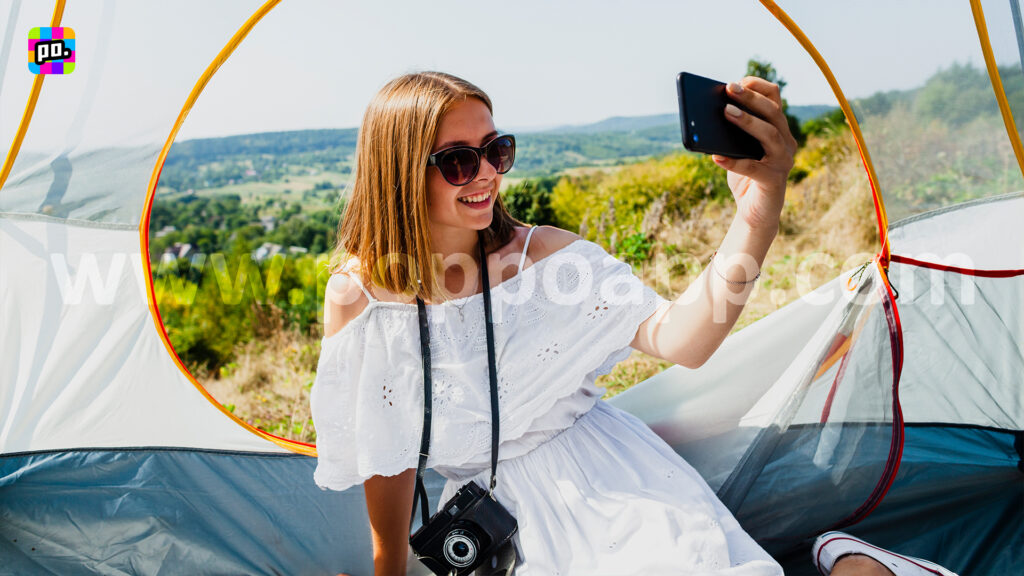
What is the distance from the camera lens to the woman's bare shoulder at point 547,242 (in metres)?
1.58

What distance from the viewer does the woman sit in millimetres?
1410

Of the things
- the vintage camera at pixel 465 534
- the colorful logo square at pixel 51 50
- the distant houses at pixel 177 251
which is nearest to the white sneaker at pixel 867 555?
the vintage camera at pixel 465 534

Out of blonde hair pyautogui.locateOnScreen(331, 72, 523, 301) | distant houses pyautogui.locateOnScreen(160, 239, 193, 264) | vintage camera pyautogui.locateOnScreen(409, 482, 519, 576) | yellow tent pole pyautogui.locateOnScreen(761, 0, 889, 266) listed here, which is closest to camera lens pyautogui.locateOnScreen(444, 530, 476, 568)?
vintage camera pyautogui.locateOnScreen(409, 482, 519, 576)

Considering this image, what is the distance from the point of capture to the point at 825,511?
1820mm

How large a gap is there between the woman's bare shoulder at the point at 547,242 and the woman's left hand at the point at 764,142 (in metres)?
0.57

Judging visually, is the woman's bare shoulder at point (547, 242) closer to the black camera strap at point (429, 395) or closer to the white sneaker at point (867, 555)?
the black camera strap at point (429, 395)

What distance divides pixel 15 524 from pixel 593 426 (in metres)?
1.56

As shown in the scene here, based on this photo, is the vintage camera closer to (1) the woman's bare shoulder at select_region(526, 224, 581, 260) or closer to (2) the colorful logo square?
(1) the woman's bare shoulder at select_region(526, 224, 581, 260)

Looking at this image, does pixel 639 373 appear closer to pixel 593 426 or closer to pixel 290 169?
pixel 593 426

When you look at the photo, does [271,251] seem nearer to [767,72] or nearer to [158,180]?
[158,180]

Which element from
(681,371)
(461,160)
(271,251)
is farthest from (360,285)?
(271,251)

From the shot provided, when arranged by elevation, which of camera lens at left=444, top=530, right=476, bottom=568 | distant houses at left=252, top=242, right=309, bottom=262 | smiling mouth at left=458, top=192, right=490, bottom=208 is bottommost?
camera lens at left=444, top=530, right=476, bottom=568

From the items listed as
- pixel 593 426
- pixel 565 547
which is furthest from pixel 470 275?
pixel 565 547

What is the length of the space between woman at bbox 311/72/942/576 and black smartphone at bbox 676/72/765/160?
40 centimetres
